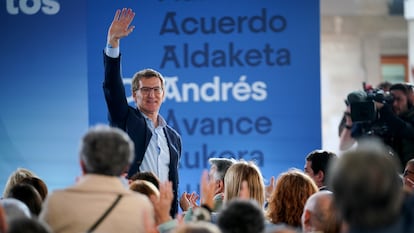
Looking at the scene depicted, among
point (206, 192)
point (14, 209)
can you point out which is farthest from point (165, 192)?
point (14, 209)

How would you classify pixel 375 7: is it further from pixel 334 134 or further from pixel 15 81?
pixel 15 81

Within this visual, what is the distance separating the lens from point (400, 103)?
8367 mm

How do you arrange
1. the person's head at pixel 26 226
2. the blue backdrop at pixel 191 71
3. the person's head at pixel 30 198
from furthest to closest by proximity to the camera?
the blue backdrop at pixel 191 71 → the person's head at pixel 30 198 → the person's head at pixel 26 226

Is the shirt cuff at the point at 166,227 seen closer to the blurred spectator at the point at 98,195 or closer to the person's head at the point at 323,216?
the blurred spectator at the point at 98,195

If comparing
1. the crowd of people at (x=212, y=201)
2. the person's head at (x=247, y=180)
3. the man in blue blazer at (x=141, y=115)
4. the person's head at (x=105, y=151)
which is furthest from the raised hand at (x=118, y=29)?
the person's head at (x=105, y=151)

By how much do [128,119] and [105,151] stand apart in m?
2.57

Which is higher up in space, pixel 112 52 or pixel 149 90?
pixel 112 52

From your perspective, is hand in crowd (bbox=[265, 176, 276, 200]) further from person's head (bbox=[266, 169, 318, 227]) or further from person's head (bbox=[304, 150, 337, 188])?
person's head (bbox=[266, 169, 318, 227])

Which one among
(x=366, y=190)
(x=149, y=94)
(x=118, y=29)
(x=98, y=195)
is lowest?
(x=98, y=195)

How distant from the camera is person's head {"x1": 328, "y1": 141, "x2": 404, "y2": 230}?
2773 millimetres

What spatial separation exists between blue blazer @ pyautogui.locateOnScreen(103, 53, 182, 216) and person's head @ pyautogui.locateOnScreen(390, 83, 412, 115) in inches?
101

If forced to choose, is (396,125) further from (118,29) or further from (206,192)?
(206,192)

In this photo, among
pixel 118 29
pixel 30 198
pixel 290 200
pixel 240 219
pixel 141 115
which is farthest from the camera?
pixel 141 115

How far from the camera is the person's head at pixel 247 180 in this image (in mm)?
5270
